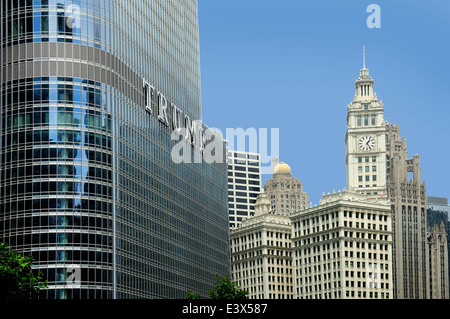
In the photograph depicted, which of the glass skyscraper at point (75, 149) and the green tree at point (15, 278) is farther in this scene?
the glass skyscraper at point (75, 149)

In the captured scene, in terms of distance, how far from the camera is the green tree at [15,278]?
110 metres

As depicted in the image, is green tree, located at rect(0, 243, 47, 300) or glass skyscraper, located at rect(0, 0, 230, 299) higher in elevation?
glass skyscraper, located at rect(0, 0, 230, 299)

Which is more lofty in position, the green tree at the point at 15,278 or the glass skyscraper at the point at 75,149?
the glass skyscraper at the point at 75,149

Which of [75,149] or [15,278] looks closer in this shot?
[15,278]

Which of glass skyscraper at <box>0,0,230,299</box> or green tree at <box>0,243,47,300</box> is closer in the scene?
green tree at <box>0,243,47,300</box>

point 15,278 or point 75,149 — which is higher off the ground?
point 75,149

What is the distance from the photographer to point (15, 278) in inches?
4402

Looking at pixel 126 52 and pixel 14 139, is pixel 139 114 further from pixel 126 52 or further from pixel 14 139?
pixel 14 139

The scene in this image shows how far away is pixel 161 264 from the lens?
597 ft

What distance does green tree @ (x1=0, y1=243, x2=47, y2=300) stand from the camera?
360 ft
